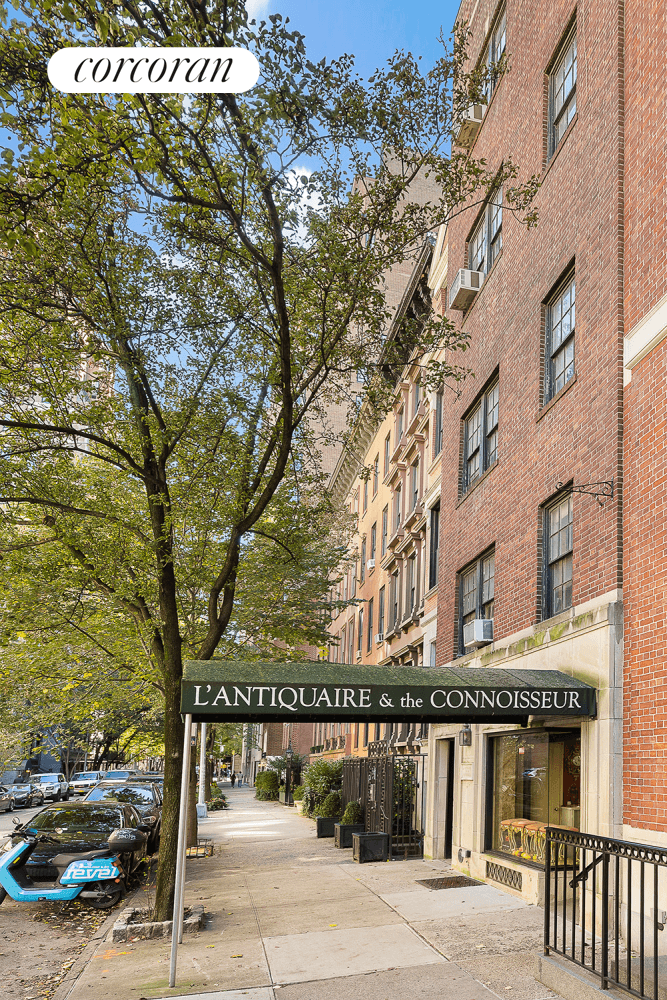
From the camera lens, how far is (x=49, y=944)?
1074 cm

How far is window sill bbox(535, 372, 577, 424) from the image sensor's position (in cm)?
1135

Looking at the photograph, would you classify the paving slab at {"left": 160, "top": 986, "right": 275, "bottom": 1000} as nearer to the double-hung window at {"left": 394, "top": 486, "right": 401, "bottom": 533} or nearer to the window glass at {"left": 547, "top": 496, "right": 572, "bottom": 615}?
the window glass at {"left": 547, "top": 496, "right": 572, "bottom": 615}

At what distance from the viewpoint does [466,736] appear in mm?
15242

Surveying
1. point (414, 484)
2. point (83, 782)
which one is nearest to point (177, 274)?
point (414, 484)

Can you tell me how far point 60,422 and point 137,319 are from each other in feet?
8.28

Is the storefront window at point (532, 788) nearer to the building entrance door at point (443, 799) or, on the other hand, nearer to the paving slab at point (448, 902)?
the paving slab at point (448, 902)

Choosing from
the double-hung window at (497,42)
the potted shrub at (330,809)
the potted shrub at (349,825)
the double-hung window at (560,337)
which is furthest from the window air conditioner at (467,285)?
the potted shrub at (330,809)

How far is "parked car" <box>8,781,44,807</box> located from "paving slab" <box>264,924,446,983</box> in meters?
37.2

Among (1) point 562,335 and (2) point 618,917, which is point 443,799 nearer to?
(1) point 562,335

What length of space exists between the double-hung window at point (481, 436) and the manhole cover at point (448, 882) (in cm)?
720

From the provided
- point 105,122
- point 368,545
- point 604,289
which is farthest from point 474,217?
point 368,545

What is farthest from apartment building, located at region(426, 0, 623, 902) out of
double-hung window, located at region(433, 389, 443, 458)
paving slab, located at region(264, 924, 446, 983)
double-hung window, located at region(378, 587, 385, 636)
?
double-hung window, located at region(378, 587, 385, 636)

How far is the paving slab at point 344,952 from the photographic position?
8.32 meters

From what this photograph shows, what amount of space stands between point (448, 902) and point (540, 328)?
844 cm
